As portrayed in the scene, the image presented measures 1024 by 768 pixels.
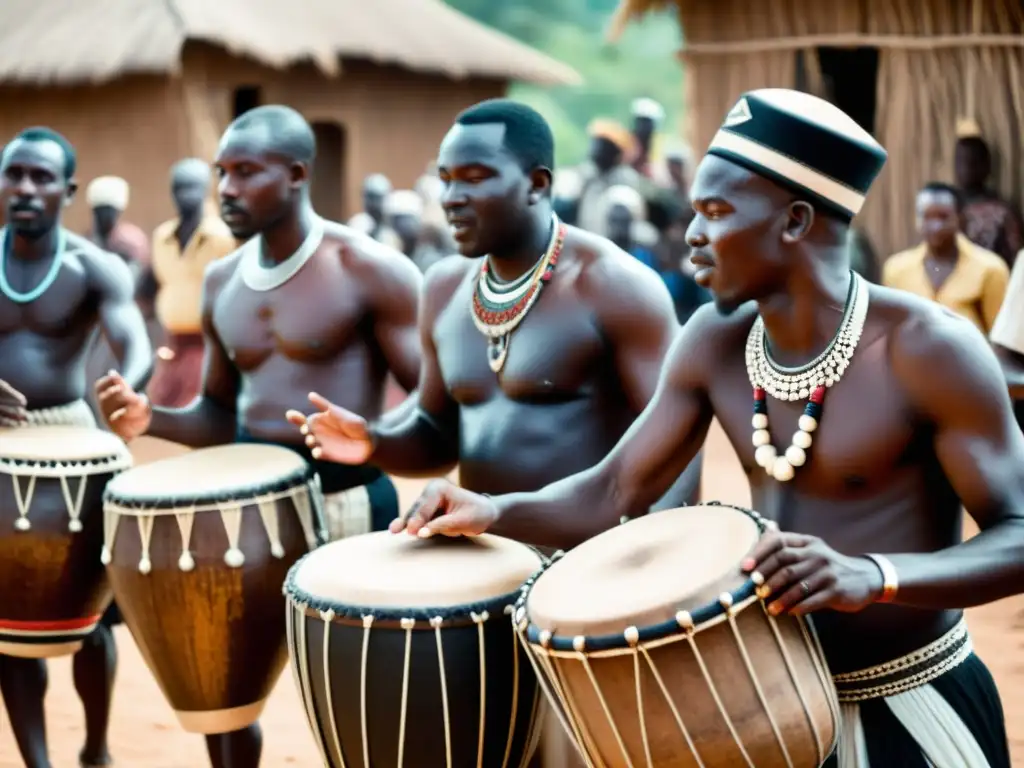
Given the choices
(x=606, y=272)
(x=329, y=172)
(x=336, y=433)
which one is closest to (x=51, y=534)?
(x=336, y=433)

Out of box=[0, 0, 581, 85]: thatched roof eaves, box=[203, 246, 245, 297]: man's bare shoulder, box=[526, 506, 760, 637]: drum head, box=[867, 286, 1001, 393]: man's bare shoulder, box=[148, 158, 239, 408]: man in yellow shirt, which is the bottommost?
box=[148, 158, 239, 408]: man in yellow shirt

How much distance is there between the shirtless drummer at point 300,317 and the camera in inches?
178

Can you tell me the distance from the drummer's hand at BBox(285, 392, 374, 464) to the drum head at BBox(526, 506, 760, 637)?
886 mm

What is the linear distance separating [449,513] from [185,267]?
342 inches

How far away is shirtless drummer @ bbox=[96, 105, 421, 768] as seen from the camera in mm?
4523

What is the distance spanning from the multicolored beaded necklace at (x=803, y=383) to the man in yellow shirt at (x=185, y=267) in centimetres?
883

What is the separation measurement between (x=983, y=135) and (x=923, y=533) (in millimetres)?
8795

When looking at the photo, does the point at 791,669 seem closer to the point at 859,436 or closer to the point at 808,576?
the point at 808,576

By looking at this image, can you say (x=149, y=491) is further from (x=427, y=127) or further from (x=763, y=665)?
(x=427, y=127)

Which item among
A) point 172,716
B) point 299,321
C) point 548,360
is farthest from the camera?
point 172,716

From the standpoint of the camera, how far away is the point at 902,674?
8.61ft

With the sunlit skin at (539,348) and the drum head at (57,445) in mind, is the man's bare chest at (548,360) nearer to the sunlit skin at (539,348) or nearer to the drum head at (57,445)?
the sunlit skin at (539,348)

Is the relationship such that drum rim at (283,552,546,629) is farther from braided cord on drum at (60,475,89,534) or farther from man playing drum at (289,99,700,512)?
braided cord on drum at (60,475,89,534)

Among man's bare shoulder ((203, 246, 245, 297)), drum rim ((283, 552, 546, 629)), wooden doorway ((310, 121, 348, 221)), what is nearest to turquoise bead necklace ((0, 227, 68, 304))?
man's bare shoulder ((203, 246, 245, 297))
